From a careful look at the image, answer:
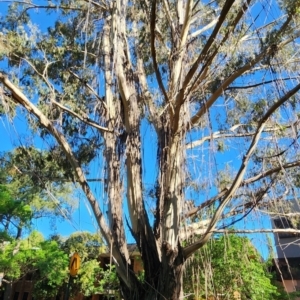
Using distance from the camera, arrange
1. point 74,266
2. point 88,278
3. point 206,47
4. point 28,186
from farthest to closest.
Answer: point 88,278 < point 28,186 < point 74,266 < point 206,47

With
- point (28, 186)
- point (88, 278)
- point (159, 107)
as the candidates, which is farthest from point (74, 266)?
point (88, 278)

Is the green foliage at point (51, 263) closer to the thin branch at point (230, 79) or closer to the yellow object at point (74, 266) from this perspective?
the yellow object at point (74, 266)

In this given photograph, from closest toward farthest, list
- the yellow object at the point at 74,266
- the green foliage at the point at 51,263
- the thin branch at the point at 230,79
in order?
the thin branch at the point at 230,79 → the yellow object at the point at 74,266 → the green foliage at the point at 51,263

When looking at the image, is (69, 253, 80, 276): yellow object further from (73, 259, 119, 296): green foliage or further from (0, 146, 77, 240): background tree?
(73, 259, 119, 296): green foliage

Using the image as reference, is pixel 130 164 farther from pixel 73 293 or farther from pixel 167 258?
pixel 73 293

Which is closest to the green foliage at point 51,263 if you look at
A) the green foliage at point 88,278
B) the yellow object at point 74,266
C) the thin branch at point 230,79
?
the green foliage at point 88,278

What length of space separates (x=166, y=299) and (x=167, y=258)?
0.38 m

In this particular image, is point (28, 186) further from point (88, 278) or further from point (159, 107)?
point (159, 107)

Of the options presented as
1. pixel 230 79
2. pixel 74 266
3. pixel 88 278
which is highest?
pixel 88 278

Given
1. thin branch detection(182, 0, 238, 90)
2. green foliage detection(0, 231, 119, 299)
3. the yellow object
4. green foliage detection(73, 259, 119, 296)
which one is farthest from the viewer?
green foliage detection(73, 259, 119, 296)

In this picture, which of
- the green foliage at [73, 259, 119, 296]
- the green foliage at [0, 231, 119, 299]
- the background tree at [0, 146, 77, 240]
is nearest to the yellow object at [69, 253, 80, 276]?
the background tree at [0, 146, 77, 240]

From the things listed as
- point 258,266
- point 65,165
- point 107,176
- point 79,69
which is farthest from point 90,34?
point 258,266

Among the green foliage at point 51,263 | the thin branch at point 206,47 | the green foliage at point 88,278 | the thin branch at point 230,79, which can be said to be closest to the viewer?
the thin branch at point 206,47

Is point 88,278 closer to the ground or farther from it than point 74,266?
farther from it
